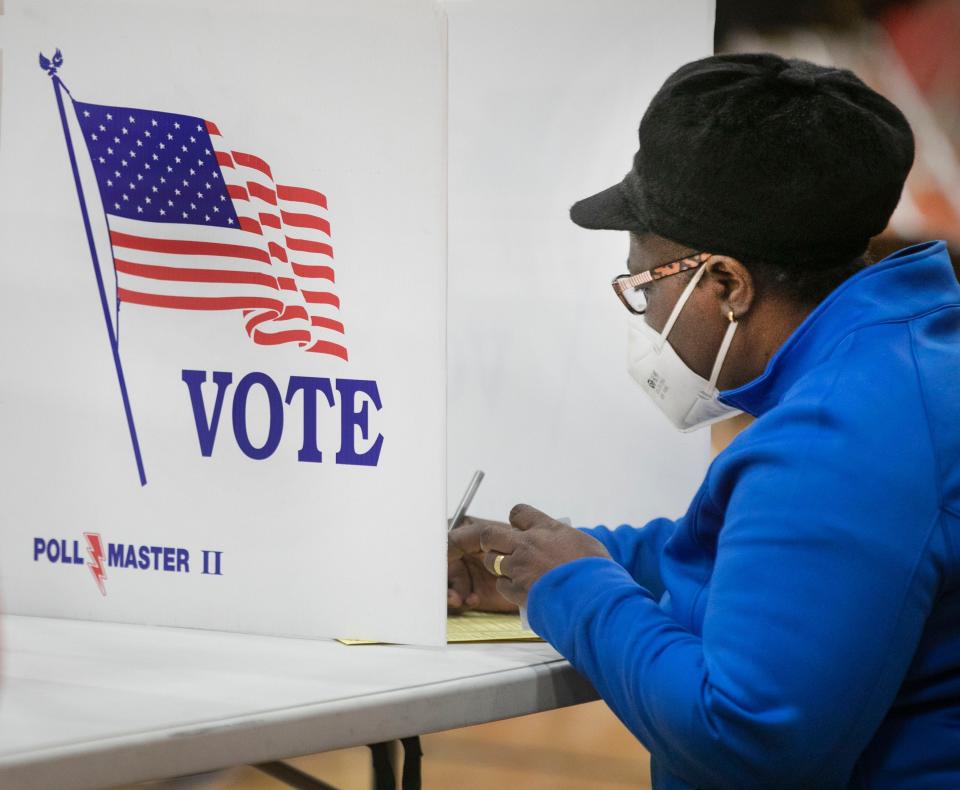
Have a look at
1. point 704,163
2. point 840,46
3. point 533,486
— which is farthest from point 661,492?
point 840,46

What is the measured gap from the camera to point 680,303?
1104mm

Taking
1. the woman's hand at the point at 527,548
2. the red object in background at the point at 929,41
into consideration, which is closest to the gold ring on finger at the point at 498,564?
the woman's hand at the point at 527,548

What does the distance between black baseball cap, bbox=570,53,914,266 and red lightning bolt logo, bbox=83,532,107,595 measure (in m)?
0.66

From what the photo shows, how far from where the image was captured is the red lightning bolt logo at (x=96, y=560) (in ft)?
3.56

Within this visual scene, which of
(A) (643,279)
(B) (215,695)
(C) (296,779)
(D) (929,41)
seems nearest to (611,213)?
(A) (643,279)

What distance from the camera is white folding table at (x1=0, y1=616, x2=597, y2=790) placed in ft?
2.30

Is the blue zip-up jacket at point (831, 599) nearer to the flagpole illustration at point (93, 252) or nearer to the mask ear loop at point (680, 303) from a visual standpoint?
the mask ear loop at point (680, 303)

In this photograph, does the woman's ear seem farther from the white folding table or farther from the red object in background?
the red object in background

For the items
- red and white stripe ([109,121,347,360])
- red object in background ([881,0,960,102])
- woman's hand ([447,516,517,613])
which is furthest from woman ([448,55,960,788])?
red object in background ([881,0,960,102])

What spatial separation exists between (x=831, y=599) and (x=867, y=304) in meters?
0.28

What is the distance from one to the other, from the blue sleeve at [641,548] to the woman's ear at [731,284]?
345 millimetres

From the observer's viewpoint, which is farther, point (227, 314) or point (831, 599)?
point (227, 314)

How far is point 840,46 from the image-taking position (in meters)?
2.39

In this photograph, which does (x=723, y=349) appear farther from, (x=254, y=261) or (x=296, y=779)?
(x=296, y=779)
